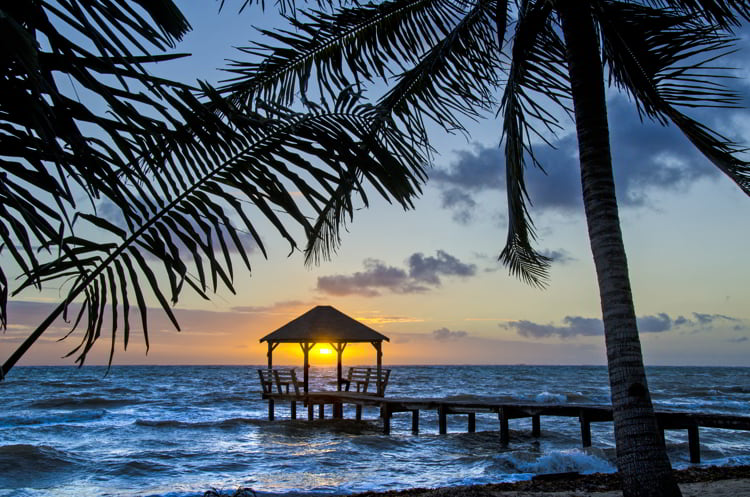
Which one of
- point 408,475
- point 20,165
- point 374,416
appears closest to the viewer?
point 20,165

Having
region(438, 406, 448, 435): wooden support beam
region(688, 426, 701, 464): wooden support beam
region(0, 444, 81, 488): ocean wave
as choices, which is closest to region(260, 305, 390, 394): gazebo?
region(438, 406, 448, 435): wooden support beam

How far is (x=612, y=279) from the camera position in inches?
203

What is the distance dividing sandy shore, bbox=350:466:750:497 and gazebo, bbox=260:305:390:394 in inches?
468

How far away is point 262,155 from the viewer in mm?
2016

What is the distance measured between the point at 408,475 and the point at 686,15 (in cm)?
982

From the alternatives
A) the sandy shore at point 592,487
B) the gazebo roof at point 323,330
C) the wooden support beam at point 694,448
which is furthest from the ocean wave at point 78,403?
the wooden support beam at point 694,448

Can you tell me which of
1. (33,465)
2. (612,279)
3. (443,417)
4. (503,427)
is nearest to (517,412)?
(503,427)

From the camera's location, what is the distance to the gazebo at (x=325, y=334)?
21594mm

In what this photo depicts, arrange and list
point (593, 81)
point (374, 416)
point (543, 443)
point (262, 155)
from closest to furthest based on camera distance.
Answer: point (262, 155) < point (593, 81) < point (543, 443) < point (374, 416)

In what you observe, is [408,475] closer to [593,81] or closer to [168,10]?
[593,81]

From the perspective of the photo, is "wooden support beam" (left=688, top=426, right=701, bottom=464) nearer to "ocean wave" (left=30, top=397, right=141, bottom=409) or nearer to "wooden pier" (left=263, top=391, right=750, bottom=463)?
"wooden pier" (left=263, top=391, right=750, bottom=463)

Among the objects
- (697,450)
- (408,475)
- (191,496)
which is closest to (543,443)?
(697,450)

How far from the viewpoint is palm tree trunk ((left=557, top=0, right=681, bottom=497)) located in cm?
495

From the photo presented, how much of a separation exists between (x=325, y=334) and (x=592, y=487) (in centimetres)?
1364
